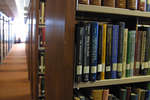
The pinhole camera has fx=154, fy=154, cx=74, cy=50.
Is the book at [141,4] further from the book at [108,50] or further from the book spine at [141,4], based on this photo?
the book at [108,50]

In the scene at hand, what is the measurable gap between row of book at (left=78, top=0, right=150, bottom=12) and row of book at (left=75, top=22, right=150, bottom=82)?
122 millimetres

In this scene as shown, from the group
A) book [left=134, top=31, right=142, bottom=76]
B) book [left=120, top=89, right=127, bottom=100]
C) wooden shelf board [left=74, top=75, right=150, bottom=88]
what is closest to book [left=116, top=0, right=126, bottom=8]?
book [left=134, top=31, right=142, bottom=76]

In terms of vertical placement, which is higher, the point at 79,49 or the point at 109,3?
the point at 109,3

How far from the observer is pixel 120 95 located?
1112mm

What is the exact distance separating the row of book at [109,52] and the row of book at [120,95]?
4.5 inches

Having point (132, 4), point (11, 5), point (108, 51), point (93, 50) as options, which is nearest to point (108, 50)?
point (108, 51)

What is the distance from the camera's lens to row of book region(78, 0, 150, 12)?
933 millimetres

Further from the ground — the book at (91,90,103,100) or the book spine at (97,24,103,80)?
the book spine at (97,24,103,80)

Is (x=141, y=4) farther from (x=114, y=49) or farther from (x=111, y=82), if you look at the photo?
(x=111, y=82)

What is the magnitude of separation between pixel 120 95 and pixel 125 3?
0.64 m

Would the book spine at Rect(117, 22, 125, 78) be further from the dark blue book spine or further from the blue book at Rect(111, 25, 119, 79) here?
the dark blue book spine

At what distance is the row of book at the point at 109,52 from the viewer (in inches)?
34.6

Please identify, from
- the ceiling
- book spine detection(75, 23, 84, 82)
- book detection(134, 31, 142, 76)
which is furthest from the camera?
the ceiling

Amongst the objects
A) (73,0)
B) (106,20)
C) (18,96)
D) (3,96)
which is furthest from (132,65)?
(3,96)
